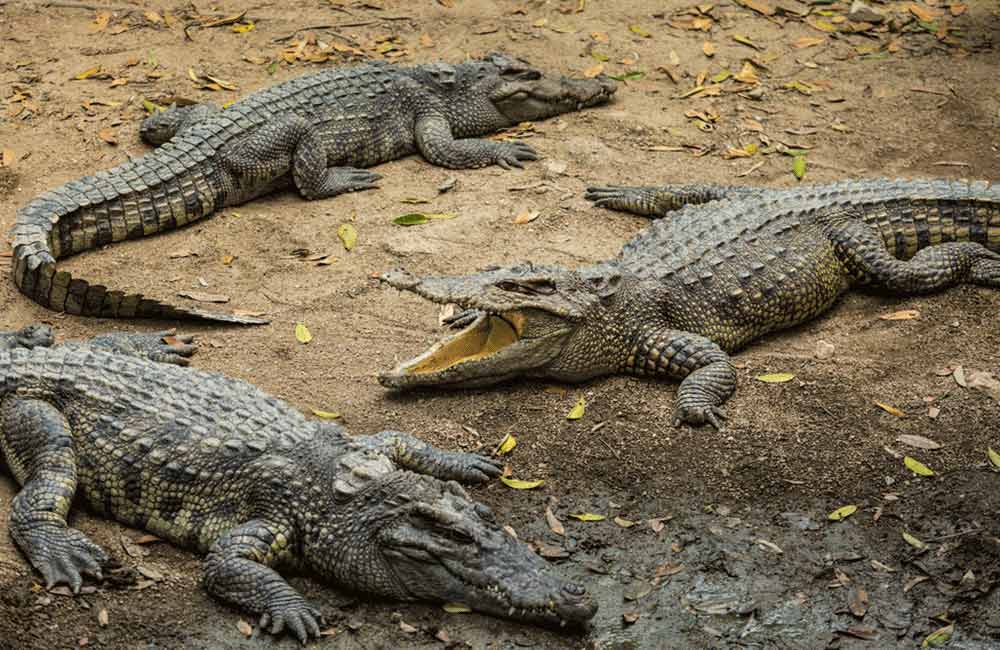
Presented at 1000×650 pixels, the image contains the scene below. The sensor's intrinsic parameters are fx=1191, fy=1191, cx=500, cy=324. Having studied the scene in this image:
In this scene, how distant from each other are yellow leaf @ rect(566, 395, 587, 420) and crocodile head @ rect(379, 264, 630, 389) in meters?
0.18

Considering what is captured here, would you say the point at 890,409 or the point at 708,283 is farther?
the point at 708,283

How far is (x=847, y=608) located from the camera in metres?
4.72

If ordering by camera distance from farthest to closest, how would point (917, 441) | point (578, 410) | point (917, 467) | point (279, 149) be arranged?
point (279, 149), point (578, 410), point (917, 441), point (917, 467)

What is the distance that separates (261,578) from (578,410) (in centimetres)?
199

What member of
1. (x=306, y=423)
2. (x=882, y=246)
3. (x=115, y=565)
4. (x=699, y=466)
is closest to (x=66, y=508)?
(x=115, y=565)

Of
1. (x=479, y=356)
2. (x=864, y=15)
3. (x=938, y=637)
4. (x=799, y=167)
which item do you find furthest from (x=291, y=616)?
(x=864, y=15)

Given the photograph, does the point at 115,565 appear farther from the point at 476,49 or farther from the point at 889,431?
the point at 476,49

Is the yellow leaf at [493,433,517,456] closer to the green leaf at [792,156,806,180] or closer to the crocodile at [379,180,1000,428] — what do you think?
the crocodile at [379,180,1000,428]

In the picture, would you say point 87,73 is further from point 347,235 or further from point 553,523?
point 553,523

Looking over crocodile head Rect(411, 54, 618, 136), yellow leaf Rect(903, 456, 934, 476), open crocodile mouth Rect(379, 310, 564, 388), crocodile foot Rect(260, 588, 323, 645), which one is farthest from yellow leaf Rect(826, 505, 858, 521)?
crocodile head Rect(411, 54, 618, 136)

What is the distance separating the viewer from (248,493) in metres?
4.99

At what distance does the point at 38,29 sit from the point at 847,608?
27.9ft

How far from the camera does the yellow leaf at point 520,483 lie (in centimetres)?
551

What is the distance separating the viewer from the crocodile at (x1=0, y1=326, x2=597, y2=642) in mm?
4703
